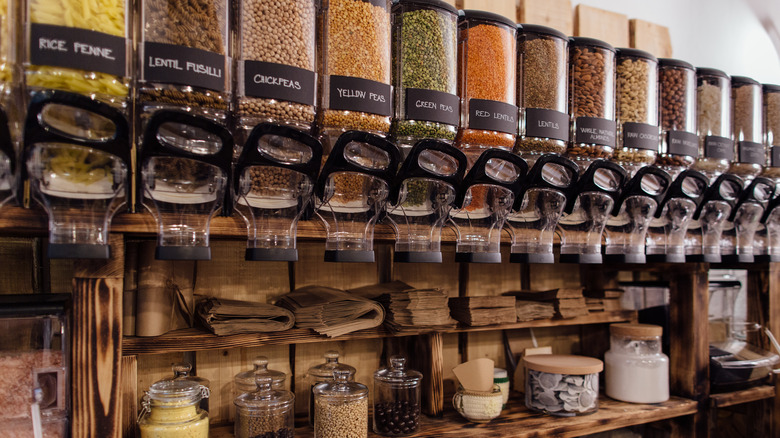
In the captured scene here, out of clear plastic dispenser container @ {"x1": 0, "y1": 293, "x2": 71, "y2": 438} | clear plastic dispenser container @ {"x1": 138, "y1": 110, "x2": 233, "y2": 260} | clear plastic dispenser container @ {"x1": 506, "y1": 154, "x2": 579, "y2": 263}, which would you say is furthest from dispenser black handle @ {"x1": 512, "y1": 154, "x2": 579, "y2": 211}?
clear plastic dispenser container @ {"x1": 0, "y1": 293, "x2": 71, "y2": 438}

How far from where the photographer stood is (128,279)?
4.16 ft

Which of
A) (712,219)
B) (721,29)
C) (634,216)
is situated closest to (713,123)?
(712,219)

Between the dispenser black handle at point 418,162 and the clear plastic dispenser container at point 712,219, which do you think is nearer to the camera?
the dispenser black handle at point 418,162

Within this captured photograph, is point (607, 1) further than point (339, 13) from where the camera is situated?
Yes

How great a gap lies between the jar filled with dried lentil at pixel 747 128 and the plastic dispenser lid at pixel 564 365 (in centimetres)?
76

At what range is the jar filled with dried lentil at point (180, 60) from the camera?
89 cm

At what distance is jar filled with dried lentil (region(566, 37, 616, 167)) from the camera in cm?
138

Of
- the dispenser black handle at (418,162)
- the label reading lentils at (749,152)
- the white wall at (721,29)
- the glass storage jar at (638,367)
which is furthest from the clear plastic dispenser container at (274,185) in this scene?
the white wall at (721,29)

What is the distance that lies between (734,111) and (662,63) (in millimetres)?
378

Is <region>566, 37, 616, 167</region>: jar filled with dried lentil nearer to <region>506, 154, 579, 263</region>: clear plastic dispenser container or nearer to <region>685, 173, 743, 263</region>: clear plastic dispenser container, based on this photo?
<region>506, 154, 579, 263</region>: clear plastic dispenser container

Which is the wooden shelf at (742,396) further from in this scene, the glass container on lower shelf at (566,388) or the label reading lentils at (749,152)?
the label reading lentils at (749,152)

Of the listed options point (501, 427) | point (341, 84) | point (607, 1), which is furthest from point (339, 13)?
point (607, 1)

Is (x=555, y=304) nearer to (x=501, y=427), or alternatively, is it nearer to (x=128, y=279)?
(x=501, y=427)

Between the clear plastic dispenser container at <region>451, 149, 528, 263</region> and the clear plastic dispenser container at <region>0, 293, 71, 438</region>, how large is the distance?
32.7 inches
